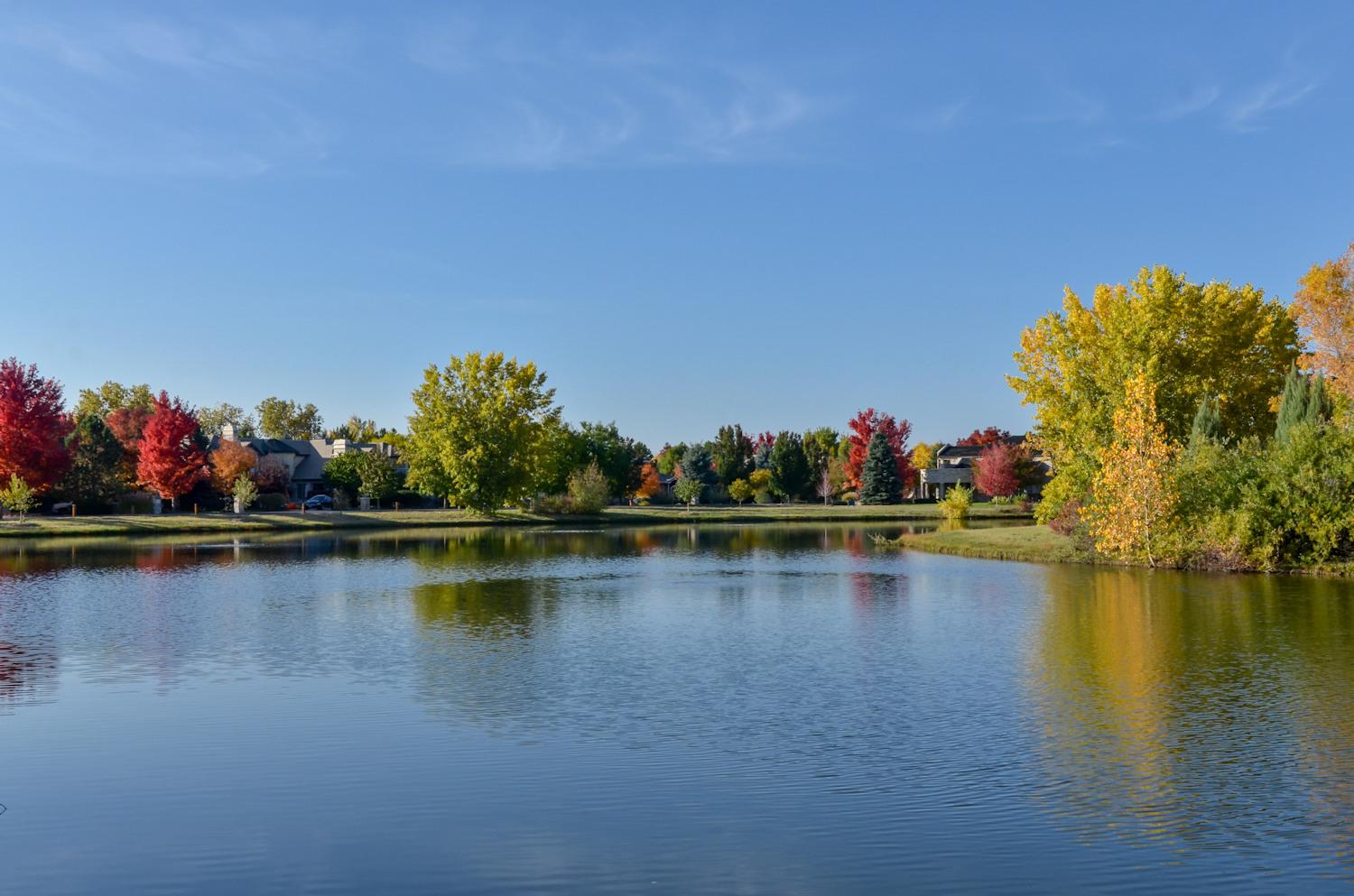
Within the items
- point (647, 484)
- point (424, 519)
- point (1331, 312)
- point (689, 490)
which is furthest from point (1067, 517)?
point (647, 484)

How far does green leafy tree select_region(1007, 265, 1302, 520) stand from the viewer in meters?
56.1

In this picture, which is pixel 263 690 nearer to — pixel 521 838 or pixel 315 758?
pixel 315 758

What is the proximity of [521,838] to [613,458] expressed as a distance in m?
119

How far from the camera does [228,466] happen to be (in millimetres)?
98125

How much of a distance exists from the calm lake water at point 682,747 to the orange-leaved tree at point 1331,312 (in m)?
39.1

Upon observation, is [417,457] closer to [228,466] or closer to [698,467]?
[228,466]

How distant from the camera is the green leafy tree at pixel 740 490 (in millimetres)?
135500

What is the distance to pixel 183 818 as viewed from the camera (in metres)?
13.4

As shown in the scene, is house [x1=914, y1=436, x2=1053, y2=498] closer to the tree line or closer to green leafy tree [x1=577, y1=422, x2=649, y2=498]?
the tree line

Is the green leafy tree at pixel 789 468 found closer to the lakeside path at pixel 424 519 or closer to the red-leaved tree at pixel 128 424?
the lakeside path at pixel 424 519

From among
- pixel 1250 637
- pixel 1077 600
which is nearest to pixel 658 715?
pixel 1250 637

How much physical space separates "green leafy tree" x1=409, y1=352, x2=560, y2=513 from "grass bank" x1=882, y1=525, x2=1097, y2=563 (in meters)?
36.9

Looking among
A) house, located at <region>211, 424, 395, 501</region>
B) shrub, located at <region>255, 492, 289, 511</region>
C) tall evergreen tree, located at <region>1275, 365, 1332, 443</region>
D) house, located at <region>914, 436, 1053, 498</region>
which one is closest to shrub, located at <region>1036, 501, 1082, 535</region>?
tall evergreen tree, located at <region>1275, 365, 1332, 443</region>

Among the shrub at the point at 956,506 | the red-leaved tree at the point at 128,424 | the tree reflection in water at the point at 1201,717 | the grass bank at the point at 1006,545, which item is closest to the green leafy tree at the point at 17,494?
the red-leaved tree at the point at 128,424
